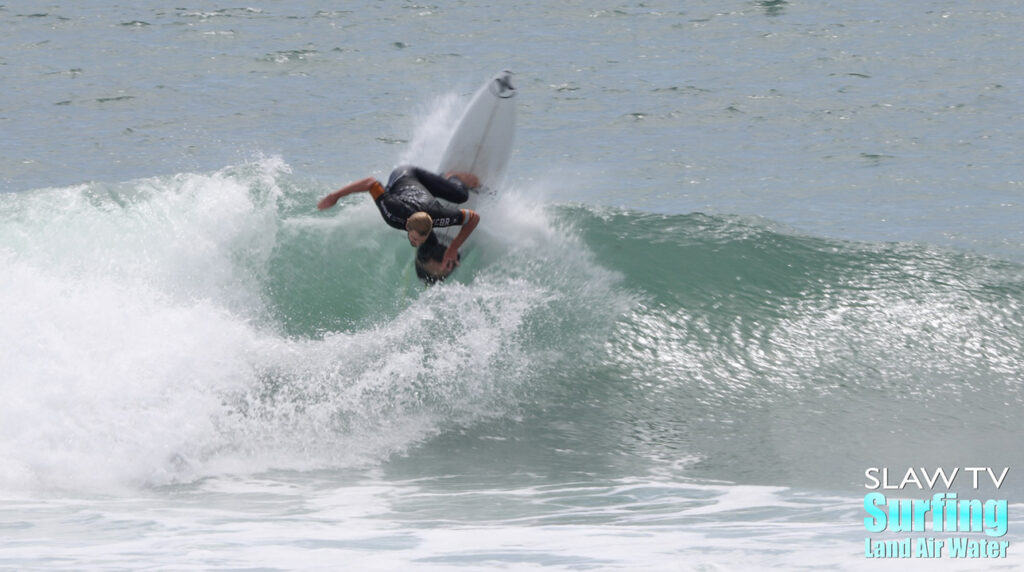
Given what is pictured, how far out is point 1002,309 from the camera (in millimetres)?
10117

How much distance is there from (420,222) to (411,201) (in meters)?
0.52

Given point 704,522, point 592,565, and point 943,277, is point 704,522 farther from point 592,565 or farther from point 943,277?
point 943,277

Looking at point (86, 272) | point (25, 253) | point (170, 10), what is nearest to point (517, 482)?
point (86, 272)

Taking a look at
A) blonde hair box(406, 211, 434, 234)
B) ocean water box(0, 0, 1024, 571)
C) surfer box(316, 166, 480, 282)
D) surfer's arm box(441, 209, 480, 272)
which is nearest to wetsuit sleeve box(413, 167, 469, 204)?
surfer box(316, 166, 480, 282)

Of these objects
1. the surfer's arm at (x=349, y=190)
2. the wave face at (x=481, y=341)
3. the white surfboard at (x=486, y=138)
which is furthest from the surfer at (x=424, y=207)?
the white surfboard at (x=486, y=138)

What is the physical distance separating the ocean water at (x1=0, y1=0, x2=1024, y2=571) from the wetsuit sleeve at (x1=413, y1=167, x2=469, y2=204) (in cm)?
53

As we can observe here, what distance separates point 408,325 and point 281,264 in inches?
68.8

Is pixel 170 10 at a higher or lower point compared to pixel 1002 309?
higher

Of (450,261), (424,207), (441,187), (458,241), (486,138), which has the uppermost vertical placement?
(486,138)

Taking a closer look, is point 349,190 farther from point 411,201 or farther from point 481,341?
point 481,341

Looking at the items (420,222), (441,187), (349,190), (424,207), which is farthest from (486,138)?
(420,222)

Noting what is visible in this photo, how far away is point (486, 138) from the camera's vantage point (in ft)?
32.3

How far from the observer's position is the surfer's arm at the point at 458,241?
28.8ft

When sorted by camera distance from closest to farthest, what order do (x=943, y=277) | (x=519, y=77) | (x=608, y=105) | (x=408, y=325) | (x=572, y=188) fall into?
(x=408, y=325), (x=943, y=277), (x=572, y=188), (x=608, y=105), (x=519, y=77)
